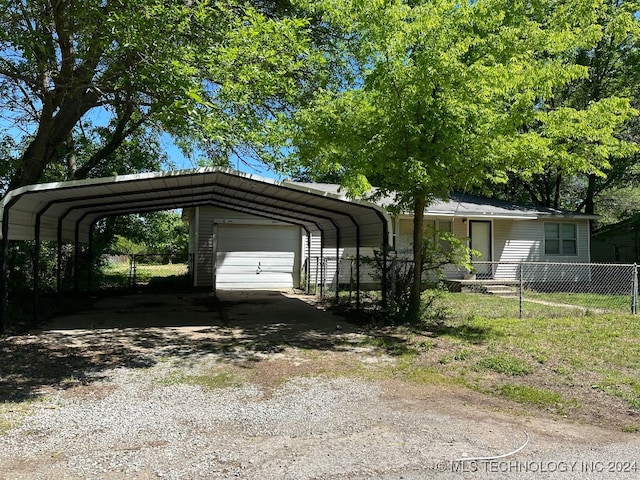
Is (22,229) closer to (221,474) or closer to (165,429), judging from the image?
(165,429)

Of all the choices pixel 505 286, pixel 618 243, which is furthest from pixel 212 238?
pixel 618 243

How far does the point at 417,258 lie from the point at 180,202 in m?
7.84

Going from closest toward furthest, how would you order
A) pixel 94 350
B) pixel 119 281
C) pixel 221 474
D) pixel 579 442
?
pixel 221 474, pixel 579 442, pixel 94 350, pixel 119 281

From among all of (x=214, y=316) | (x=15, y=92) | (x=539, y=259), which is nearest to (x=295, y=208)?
(x=214, y=316)

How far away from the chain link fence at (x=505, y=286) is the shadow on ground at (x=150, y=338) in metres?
1.84

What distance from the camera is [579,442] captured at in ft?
12.8

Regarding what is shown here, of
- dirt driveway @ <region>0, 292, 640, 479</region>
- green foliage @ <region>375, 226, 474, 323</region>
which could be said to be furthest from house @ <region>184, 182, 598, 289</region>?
dirt driveway @ <region>0, 292, 640, 479</region>

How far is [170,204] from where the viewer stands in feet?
45.7

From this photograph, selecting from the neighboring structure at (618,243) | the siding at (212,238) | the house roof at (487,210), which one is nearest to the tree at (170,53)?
the siding at (212,238)

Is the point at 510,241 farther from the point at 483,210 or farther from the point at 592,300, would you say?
the point at 592,300

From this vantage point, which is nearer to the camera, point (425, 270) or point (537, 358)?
point (537, 358)

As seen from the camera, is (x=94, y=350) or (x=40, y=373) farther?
(x=94, y=350)

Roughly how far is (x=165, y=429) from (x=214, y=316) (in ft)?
21.7

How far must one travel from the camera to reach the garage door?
1648 centimetres
